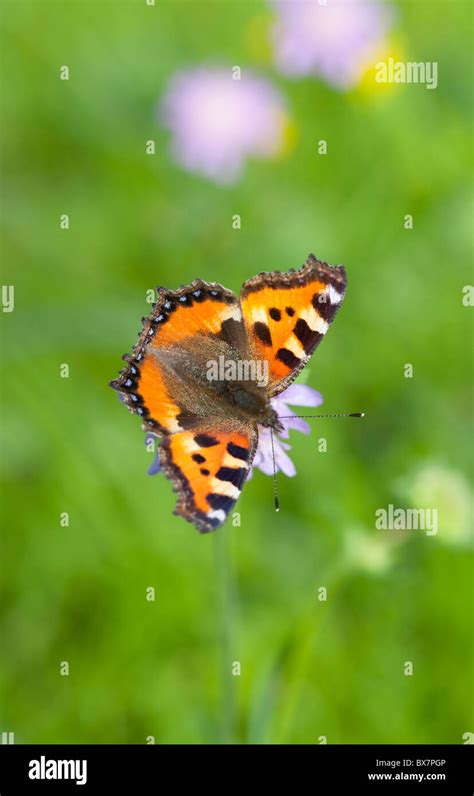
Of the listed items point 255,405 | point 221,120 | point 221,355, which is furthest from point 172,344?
point 221,120

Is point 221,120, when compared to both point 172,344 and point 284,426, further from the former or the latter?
point 284,426

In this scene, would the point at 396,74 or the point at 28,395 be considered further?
the point at 396,74

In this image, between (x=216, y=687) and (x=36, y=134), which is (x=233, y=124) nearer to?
(x=36, y=134)

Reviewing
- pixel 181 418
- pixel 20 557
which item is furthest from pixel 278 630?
pixel 181 418

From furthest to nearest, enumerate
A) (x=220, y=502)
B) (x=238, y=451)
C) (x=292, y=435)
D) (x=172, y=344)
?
(x=292, y=435) → (x=172, y=344) → (x=238, y=451) → (x=220, y=502)

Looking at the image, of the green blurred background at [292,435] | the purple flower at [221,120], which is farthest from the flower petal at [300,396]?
the purple flower at [221,120]
